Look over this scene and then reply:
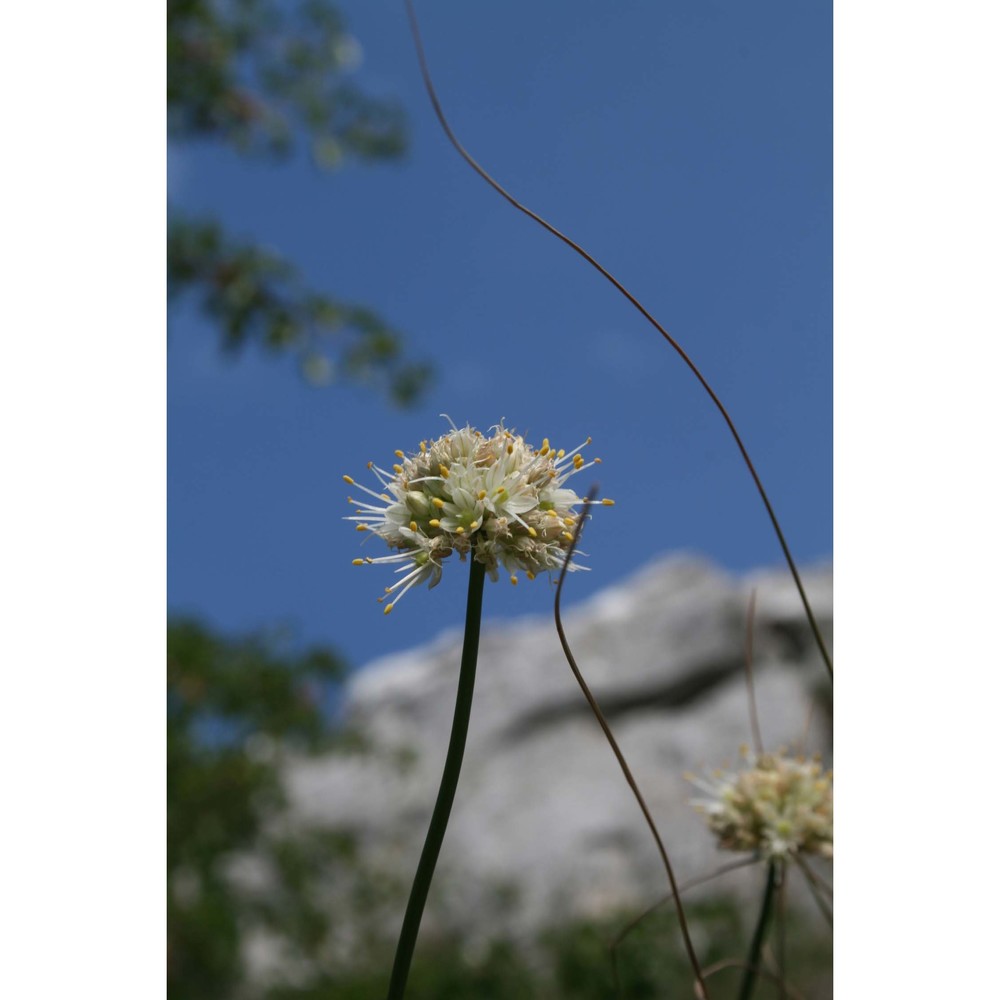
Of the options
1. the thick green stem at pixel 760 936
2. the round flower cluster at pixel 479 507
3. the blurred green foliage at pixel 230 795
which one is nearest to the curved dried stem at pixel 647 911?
the thick green stem at pixel 760 936

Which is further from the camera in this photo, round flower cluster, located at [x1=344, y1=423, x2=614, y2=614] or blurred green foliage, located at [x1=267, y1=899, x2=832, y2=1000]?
blurred green foliage, located at [x1=267, y1=899, x2=832, y2=1000]

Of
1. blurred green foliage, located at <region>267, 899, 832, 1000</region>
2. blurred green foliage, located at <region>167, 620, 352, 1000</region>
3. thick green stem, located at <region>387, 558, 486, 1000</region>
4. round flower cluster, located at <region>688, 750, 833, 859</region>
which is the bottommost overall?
thick green stem, located at <region>387, 558, 486, 1000</region>

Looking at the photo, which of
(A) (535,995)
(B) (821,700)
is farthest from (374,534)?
(B) (821,700)

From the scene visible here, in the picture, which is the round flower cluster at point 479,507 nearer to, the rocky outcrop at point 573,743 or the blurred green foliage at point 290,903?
the blurred green foliage at point 290,903

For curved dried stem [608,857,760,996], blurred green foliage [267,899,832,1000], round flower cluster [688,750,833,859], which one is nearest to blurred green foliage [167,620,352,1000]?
blurred green foliage [267,899,832,1000]

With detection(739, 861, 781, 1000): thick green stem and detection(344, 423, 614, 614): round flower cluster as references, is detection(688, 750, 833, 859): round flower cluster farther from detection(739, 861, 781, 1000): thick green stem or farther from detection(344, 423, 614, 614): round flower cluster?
detection(344, 423, 614, 614): round flower cluster

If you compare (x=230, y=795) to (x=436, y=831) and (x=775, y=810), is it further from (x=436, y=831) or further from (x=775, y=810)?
(x=436, y=831)
